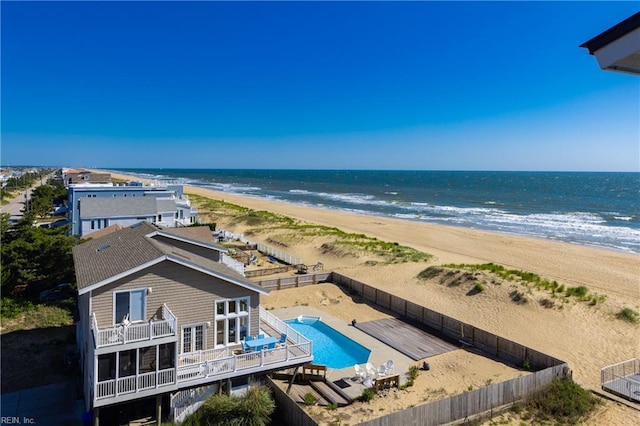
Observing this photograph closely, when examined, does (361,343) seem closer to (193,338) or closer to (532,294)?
(193,338)

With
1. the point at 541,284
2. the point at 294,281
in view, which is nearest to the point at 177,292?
the point at 294,281

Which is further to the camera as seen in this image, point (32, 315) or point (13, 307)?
point (13, 307)

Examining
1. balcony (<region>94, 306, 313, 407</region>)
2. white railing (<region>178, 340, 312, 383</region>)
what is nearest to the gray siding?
balcony (<region>94, 306, 313, 407</region>)

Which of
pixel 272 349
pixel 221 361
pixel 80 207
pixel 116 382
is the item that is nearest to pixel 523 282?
pixel 272 349

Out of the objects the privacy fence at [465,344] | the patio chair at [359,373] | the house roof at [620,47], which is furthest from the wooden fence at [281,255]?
the house roof at [620,47]

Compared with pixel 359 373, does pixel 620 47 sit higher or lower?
higher

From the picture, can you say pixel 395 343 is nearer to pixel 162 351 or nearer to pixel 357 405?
pixel 357 405
